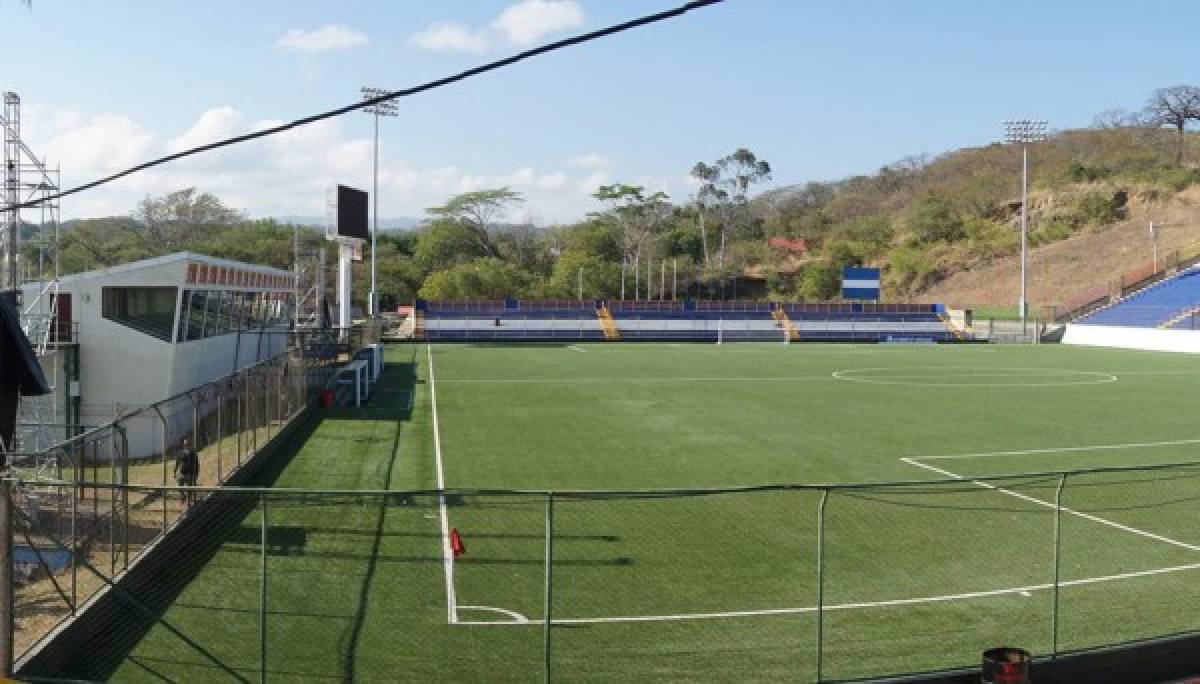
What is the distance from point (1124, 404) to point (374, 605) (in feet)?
89.1

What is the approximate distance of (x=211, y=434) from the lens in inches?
867

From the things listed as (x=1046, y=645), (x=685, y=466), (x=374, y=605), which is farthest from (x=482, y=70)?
→ (x=685, y=466)

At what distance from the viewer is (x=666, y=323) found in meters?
71.9

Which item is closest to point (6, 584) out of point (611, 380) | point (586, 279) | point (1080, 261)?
point (611, 380)

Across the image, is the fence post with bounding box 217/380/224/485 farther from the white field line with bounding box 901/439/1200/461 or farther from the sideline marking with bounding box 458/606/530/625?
the white field line with bounding box 901/439/1200/461

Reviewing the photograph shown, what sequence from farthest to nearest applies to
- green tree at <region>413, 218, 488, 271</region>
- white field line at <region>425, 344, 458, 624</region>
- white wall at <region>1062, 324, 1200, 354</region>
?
green tree at <region>413, 218, 488, 271</region>
white wall at <region>1062, 324, 1200, 354</region>
white field line at <region>425, 344, 458, 624</region>

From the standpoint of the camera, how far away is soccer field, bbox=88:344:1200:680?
998 cm

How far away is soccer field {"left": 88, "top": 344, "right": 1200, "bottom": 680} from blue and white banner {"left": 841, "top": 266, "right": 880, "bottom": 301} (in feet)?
152

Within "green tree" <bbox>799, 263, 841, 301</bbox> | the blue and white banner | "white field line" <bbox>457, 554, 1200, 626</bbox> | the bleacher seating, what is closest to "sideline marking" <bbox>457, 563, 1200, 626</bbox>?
"white field line" <bbox>457, 554, 1200, 626</bbox>

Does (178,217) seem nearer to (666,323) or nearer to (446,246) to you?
(446,246)

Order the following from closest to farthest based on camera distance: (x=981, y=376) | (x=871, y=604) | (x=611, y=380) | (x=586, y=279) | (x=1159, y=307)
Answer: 1. (x=871, y=604)
2. (x=611, y=380)
3. (x=981, y=376)
4. (x=1159, y=307)
5. (x=586, y=279)

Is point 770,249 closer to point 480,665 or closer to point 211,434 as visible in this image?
point 211,434

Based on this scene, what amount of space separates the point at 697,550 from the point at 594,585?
88.4 inches

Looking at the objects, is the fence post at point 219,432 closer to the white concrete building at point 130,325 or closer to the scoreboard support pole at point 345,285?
the white concrete building at point 130,325
